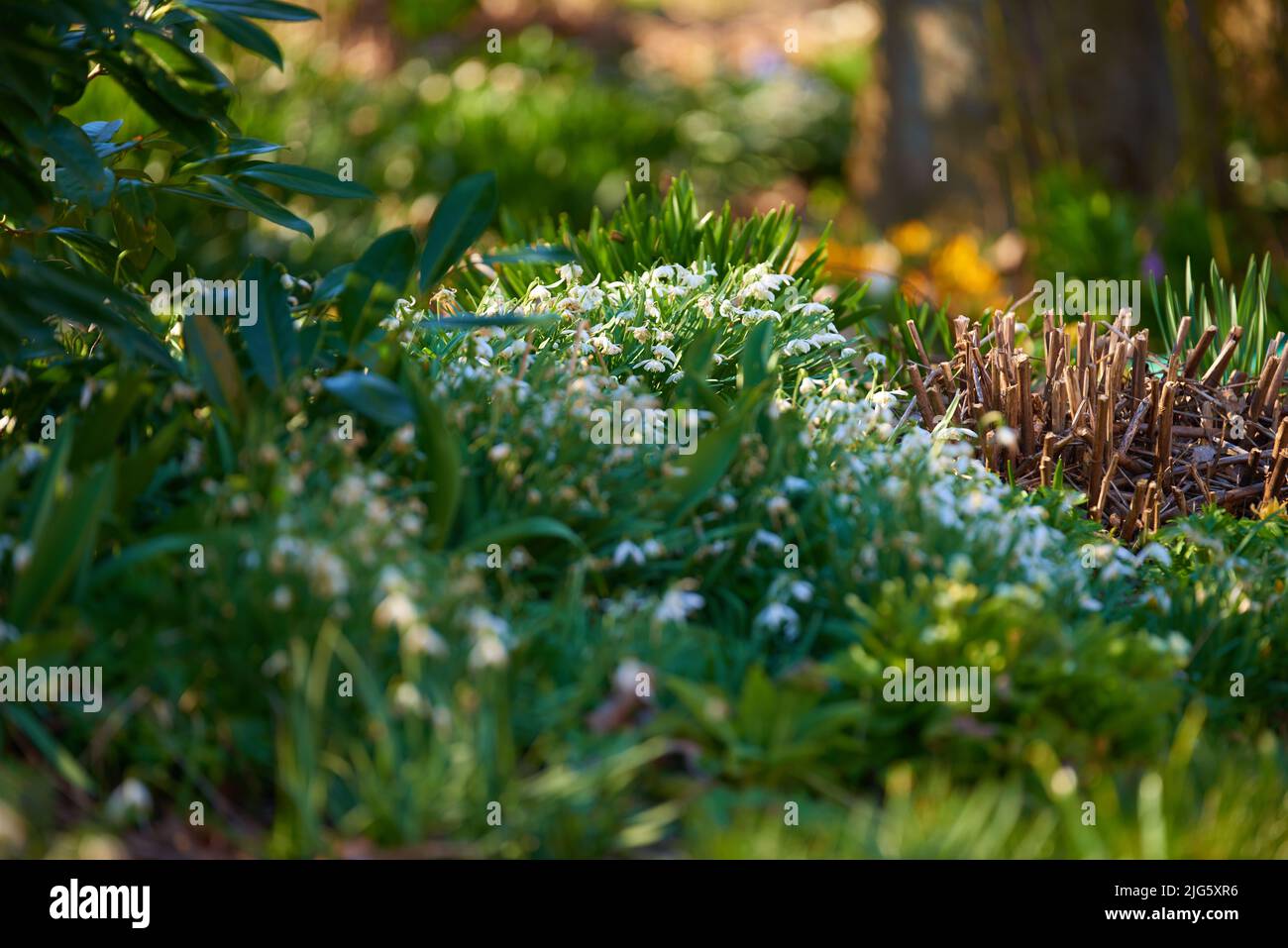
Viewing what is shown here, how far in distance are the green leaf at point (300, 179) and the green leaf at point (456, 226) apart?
203mm

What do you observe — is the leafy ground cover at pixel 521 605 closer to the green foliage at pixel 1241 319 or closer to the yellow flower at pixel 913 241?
the green foliage at pixel 1241 319

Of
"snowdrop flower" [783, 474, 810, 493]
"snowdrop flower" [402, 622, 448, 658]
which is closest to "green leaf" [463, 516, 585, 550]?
"snowdrop flower" [402, 622, 448, 658]

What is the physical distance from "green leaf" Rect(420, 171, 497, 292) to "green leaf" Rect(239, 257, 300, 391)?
1.06ft

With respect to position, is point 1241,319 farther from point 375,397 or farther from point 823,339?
point 375,397

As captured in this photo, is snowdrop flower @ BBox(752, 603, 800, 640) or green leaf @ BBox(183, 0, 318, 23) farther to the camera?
green leaf @ BBox(183, 0, 318, 23)

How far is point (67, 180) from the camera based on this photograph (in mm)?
2789

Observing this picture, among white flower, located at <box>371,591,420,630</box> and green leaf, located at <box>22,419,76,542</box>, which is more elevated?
green leaf, located at <box>22,419,76,542</box>

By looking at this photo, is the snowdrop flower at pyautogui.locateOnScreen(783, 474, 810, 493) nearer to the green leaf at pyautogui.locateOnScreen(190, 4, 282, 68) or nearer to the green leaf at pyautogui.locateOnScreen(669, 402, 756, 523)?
the green leaf at pyautogui.locateOnScreen(669, 402, 756, 523)

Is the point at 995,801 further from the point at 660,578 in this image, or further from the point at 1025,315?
the point at 1025,315

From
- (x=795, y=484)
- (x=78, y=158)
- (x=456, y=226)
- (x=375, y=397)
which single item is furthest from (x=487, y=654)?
(x=78, y=158)

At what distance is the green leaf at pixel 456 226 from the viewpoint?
2869mm

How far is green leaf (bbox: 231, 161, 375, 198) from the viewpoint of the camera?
2986 millimetres

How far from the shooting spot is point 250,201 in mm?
2945

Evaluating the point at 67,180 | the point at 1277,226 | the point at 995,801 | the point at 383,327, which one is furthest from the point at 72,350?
the point at 1277,226
